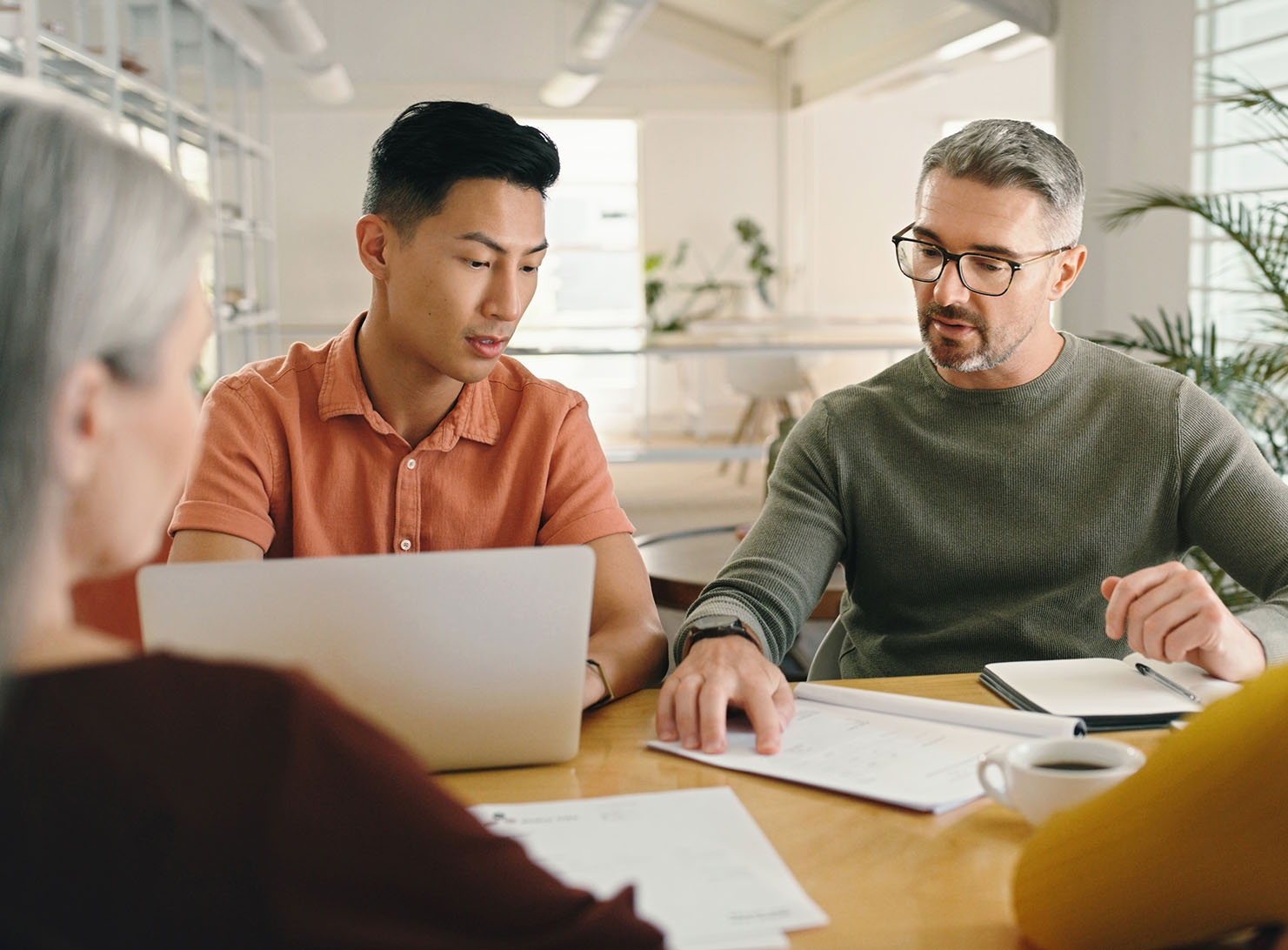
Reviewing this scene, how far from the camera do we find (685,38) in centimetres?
982

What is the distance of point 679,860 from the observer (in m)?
0.87

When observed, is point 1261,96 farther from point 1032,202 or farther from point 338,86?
point 338,86

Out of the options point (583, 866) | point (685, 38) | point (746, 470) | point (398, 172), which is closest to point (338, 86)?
point (685, 38)

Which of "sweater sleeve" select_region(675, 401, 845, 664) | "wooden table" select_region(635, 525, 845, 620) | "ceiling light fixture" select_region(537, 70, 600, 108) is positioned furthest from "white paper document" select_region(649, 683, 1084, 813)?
"ceiling light fixture" select_region(537, 70, 600, 108)

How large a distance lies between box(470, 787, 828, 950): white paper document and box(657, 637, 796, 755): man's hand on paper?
0.11m

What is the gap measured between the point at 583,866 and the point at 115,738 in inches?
17.5

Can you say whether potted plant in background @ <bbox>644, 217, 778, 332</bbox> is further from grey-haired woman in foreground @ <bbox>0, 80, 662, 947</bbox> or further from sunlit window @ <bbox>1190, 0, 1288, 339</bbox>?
grey-haired woman in foreground @ <bbox>0, 80, 662, 947</bbox>

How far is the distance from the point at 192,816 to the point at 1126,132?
4.80 m

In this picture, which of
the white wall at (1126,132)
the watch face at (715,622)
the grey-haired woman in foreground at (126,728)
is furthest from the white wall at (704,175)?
the grey-haired woman in foreground at (126,728)

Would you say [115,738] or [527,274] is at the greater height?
[527,274]

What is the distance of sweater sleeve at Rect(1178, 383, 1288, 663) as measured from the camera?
1548 mm

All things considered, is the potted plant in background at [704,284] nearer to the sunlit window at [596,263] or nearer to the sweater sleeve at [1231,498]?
the sunlit window at [596,263]

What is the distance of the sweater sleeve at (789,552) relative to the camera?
152 centimetres

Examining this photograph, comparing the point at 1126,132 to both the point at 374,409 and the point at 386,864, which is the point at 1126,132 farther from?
the point at 386,864
